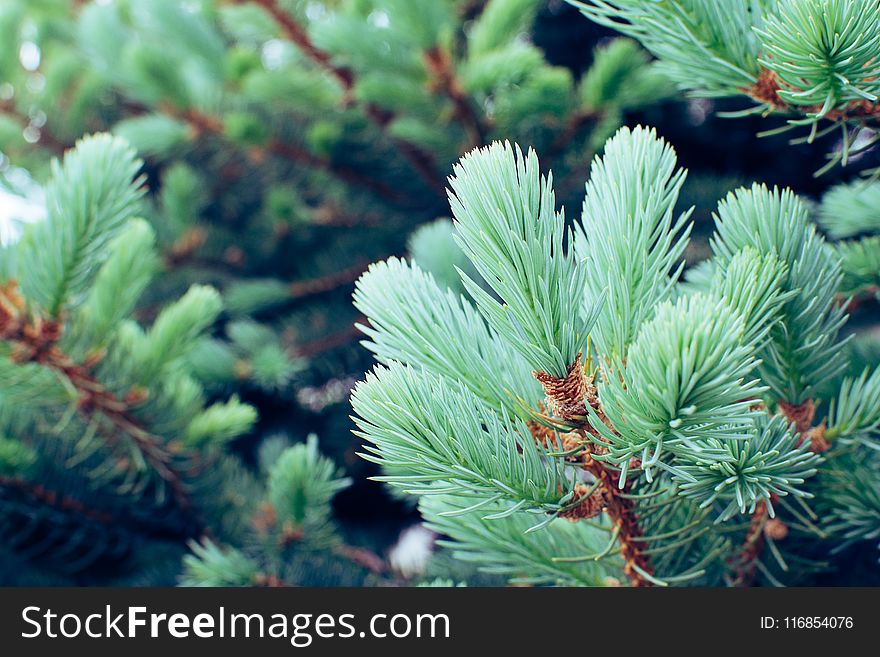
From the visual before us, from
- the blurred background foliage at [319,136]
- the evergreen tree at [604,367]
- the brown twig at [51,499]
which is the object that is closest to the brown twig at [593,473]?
the evergreen tree at [604,367]

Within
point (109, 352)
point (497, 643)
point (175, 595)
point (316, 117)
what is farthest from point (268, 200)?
point (497, 643)

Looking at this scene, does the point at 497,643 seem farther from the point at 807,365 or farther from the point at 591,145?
the point at 591,145

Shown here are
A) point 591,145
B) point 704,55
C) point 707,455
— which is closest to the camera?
point 707,455

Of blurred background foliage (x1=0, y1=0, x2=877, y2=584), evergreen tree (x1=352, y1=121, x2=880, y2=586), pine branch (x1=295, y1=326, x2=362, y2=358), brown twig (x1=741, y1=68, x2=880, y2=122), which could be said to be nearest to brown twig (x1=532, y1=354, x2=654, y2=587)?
evergreen tree (x1=352, y1=121, x2=880, y2=586)

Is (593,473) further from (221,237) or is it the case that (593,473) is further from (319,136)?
(221,237)

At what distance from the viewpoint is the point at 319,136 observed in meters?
0.85

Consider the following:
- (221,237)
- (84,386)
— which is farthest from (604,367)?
(221,237)

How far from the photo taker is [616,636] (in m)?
0.37

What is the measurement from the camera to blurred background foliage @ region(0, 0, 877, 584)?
725 mm

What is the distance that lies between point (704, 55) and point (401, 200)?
0.58 meters

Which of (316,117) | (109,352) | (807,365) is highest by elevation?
(316,117)

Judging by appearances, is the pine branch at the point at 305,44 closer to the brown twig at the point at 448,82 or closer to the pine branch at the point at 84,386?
the brown twig at the point at 448,82

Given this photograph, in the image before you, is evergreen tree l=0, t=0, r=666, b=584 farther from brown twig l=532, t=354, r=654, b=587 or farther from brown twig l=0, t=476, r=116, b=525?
brown twig l=532, t=354, r=654, b=587

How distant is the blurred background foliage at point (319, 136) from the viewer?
2.38 ft
